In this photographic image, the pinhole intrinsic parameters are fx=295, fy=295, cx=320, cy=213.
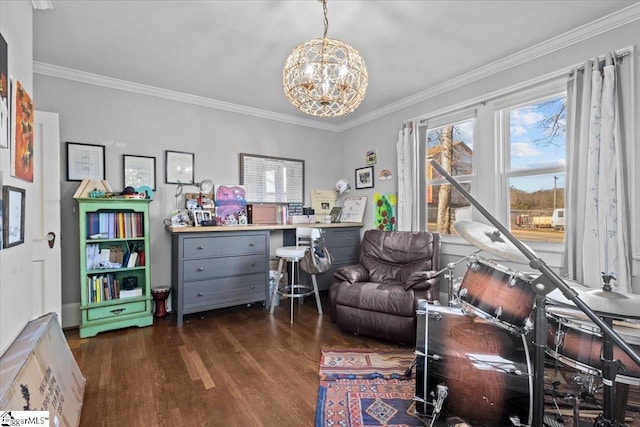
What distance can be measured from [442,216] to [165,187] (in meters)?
3.19

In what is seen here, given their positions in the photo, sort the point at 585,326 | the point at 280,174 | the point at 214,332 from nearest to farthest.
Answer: the point at 585,326 → the point at 214,332 → the point at 280,174

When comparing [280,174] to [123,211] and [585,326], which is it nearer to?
[123,211]

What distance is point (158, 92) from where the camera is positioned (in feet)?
10.7

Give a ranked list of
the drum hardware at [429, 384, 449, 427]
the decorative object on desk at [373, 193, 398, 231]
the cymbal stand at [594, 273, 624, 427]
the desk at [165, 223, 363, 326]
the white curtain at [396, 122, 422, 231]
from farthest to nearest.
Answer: the decorative object on desk at [373, 193, 398, 231], the white curtain at [396, 122, 422, 231], the desk at [165, 223, 363, 326], the drum hardware at [429, 384, 449, 427], the cymbal stand at [594, 273, 624, 427]

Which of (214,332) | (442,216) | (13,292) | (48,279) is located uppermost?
(442,216)

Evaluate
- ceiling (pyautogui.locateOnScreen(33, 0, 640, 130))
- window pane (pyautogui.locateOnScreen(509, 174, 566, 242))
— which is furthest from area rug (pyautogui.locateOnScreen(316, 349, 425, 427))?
ceiling (pyautogui.locateOnScreen(33, 0, 640, 130))

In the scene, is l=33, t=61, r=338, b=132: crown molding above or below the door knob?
above

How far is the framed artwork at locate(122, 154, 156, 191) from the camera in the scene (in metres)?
3.12

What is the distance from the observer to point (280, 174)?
13.6 feet

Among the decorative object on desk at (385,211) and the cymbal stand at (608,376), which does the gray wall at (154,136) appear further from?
the cymbal stand at (608,376)

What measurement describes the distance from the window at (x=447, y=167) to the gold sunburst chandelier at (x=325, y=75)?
74.2 inches

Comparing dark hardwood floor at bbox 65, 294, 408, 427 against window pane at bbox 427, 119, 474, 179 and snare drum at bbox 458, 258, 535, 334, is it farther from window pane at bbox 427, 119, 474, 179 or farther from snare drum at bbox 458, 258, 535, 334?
window pane at bbox 427, 119, 474, 179

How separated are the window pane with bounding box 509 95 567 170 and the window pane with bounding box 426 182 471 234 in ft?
1.93

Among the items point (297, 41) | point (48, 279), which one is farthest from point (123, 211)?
point (297, 41)
